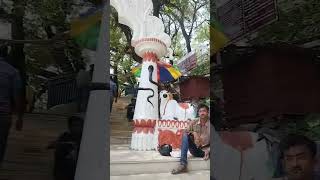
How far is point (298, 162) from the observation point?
1.73 m

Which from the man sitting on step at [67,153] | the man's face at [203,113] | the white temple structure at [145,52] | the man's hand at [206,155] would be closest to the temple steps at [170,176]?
the man's hand at [206,155]

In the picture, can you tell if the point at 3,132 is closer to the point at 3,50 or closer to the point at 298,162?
the point at 3,50

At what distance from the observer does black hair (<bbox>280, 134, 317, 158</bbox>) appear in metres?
1.72

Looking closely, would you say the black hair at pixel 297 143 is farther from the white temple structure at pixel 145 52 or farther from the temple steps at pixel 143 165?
the white temple structure at pixel 145 52

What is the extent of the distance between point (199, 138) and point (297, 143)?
2.40 metres

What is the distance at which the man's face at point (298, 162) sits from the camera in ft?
5.61

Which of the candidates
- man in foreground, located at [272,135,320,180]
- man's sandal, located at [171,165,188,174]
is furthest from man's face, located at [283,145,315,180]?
man's sandal, located at [171,165,188,174]

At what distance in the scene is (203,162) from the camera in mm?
3885

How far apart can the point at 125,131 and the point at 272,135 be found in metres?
3.52

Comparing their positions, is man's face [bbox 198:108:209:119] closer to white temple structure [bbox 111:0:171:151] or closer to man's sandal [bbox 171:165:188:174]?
man's sandal [bbox 171:165:188:174]

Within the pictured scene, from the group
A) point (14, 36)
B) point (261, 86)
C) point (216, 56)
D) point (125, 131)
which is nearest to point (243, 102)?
point (261, 86)

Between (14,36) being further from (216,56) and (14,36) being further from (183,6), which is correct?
(183,6)

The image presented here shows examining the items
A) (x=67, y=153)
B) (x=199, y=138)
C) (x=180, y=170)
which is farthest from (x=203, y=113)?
(x=67, y=153)

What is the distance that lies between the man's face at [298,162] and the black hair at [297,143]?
1 cm
